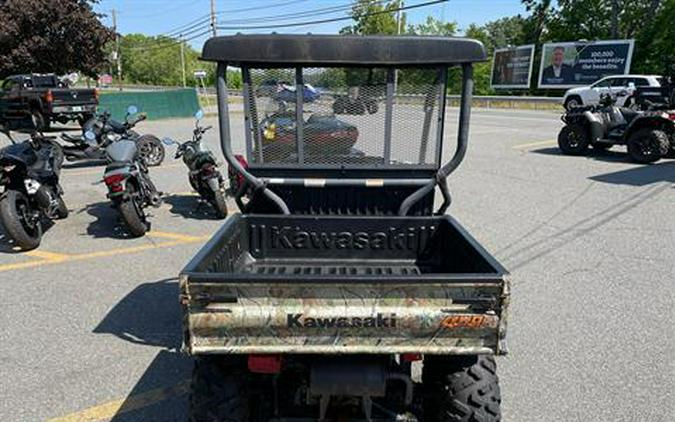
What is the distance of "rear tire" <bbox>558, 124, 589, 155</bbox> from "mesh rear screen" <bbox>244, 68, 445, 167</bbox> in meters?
10.5

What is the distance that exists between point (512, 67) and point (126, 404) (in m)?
40.9

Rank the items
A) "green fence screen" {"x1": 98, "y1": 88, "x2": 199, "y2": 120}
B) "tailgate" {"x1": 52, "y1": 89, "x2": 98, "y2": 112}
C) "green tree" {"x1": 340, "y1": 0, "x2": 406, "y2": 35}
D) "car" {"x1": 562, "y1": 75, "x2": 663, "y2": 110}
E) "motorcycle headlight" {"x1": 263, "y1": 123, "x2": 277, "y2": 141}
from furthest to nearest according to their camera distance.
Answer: "green tree" {"x1": 340, "y1": 0, "x2": 406, "y2": 35} → "car" {"x1": 562, "y1": 75, "x2": 663, "y2": 110} → "green fence screen" {"x1": 98, "y1": 88, "x2": 199, "y2": 120} → "tailgate" {"x1": 52, "y1": 89, "x2": 98, "y2": 112} → "motorcycle headlight" {"x1": 263, "y1": 123, "x2": 277, "y2": 141}

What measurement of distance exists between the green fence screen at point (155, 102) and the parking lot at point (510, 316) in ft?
43.0

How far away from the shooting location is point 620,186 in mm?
9305

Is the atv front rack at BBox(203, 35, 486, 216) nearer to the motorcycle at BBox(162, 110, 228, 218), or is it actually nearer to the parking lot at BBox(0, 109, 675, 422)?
the parking lot at BBox(0, 109, 675, 422)

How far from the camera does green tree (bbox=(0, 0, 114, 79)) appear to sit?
24.7 meters

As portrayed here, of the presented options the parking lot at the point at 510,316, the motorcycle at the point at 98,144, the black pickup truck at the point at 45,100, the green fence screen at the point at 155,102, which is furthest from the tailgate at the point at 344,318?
the green fence screen at the point at 155,102

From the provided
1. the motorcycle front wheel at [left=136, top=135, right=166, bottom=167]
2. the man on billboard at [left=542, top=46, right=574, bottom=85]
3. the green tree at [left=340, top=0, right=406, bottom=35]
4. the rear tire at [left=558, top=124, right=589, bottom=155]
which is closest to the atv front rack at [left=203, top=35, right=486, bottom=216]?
the motorcycle front wheel at [left=136, top=135, right=166, bottom=167]

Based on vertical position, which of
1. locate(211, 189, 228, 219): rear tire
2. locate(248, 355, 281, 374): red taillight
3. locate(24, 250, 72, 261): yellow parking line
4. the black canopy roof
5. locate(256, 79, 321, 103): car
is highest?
the black canopy roof

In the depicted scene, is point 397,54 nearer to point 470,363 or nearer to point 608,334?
point 470,363

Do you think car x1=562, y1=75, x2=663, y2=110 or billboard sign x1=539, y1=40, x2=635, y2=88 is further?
billboard sign x1=539, y1=40, x2=635, y2=88

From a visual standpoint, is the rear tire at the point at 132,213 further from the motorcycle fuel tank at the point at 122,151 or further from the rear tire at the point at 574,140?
the rear tire at the point at 574,140

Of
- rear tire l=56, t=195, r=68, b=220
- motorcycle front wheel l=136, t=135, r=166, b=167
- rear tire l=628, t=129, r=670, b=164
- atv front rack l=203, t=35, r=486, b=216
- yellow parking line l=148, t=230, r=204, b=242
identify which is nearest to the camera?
atv front rack l=203, t=35, r=486, b=216

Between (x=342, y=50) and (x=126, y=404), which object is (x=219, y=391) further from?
(x=342, y=50)
